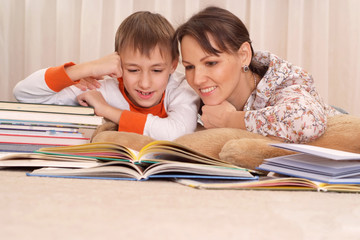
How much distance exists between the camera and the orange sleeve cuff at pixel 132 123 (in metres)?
1.43

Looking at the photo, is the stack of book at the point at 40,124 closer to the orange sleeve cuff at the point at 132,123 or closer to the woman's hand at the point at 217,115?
the orange sleeve cuff at the point at 132,123

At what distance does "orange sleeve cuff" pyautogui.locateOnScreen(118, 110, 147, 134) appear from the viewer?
4.68 feet

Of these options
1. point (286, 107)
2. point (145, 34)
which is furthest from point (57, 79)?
point (286, 107)

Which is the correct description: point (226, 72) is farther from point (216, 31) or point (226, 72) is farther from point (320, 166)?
point (320, 166)

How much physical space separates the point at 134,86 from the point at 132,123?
0.18 metres

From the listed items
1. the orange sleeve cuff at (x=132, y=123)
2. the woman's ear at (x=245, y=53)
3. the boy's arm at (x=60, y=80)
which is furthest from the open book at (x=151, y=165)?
the woman's ear at (x=245, y=53)

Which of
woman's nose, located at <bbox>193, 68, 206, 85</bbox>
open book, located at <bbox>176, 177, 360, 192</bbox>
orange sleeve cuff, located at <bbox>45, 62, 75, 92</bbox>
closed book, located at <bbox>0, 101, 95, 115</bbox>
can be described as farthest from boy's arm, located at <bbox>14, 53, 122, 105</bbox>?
open book, located at <bbox>176, 177, 360, 192</bbox>

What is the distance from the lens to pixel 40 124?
130cm

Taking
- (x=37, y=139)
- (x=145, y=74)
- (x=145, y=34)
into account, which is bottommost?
(x=37, y=139)

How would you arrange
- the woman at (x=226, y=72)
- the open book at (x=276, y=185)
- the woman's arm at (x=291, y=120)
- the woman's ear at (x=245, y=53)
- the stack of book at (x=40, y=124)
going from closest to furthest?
the open book at (x=276, y=185) → the woman's arm at (x=291, y=120) → the stack of book at (x=40, y=124) → the woman at (x=226, y=72) → the woman's ear at (x=245, y=53)

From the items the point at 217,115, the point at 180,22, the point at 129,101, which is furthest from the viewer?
the point at 180,22

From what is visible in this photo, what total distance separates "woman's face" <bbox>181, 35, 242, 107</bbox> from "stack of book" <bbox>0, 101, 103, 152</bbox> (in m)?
0.39

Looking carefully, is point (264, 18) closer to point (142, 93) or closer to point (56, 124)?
point (142, 93)

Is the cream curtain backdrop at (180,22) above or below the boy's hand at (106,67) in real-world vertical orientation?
above
